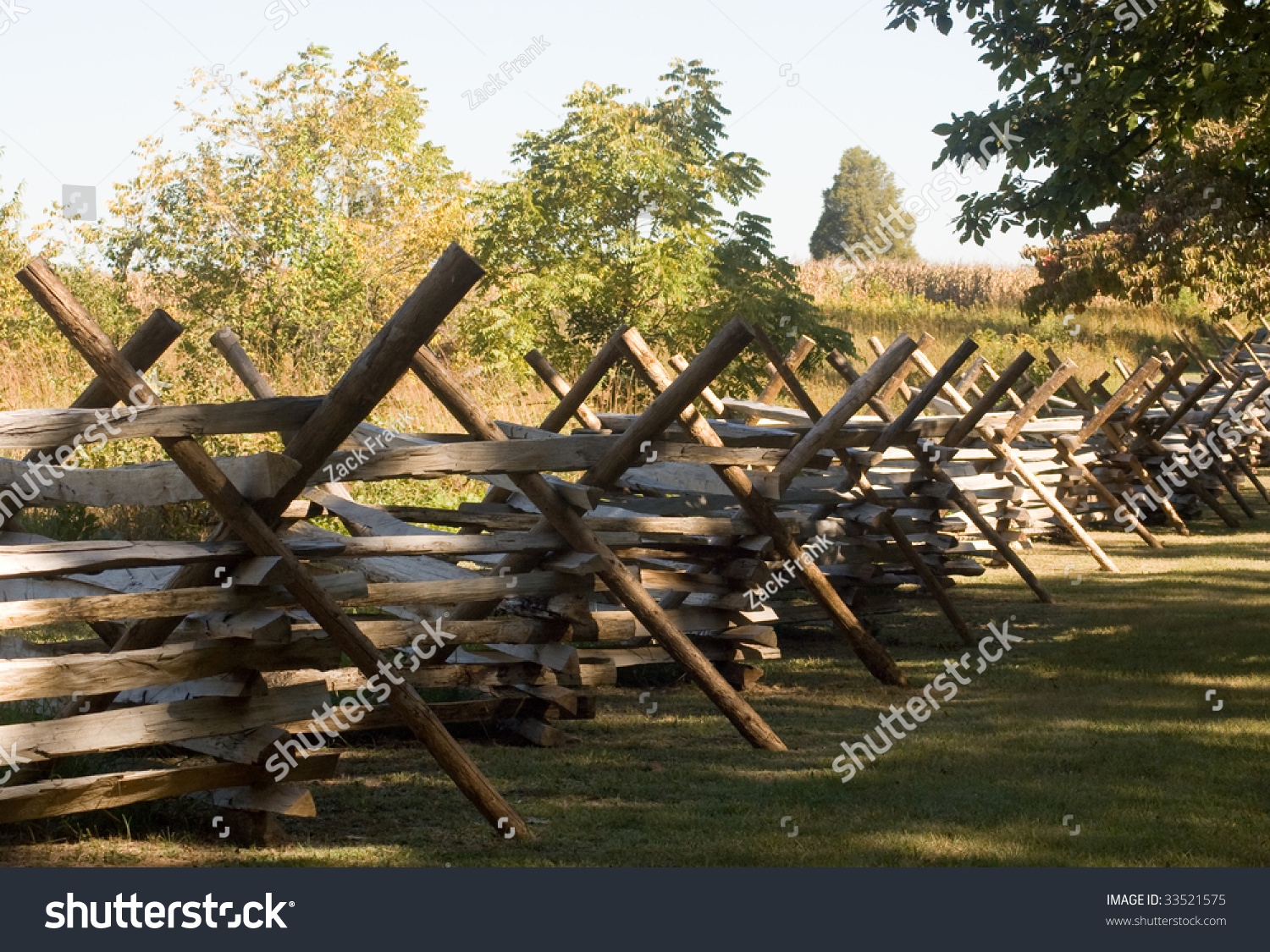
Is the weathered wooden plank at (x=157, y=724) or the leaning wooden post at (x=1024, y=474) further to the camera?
the leaning wooden post at (x=1024, y=474)

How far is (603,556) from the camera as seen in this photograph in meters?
5.62

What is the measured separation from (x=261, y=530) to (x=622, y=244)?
14269mm

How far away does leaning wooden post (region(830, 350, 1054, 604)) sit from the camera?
32.0ft

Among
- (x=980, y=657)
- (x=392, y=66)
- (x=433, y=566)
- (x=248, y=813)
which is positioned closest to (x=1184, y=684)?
(x=980, y=657)

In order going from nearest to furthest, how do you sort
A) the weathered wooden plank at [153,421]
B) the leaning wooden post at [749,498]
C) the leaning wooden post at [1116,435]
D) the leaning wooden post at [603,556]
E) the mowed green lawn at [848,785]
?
the weathered wooden plank at [153,421] → the mowed green lawn at [848,785] → the leaning wooden post at [603,556] → the leaning wooden post at [749,498] → the leaning wooden post at [1116,435]

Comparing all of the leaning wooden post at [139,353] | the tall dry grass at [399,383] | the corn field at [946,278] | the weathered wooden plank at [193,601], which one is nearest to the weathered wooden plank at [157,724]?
the weathered wooden plank at [193,601]

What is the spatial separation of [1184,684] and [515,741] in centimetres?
414

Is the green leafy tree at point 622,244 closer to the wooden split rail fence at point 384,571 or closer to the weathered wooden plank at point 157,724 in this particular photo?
the wooden split rail fence at point 384,571

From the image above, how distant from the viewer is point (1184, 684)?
7.71 meters

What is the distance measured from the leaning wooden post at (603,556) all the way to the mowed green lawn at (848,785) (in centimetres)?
20

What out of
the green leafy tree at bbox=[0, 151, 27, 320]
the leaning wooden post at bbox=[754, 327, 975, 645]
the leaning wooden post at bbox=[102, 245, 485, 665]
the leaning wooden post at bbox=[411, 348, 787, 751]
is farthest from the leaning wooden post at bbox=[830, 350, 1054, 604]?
the green leafy tree at bbox=[0, 151, 27, 320]

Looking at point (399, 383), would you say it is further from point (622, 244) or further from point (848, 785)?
point (848, 785)

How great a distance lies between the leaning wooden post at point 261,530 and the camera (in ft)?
13.8

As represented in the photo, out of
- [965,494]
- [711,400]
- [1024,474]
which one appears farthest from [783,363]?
[1024,474]
